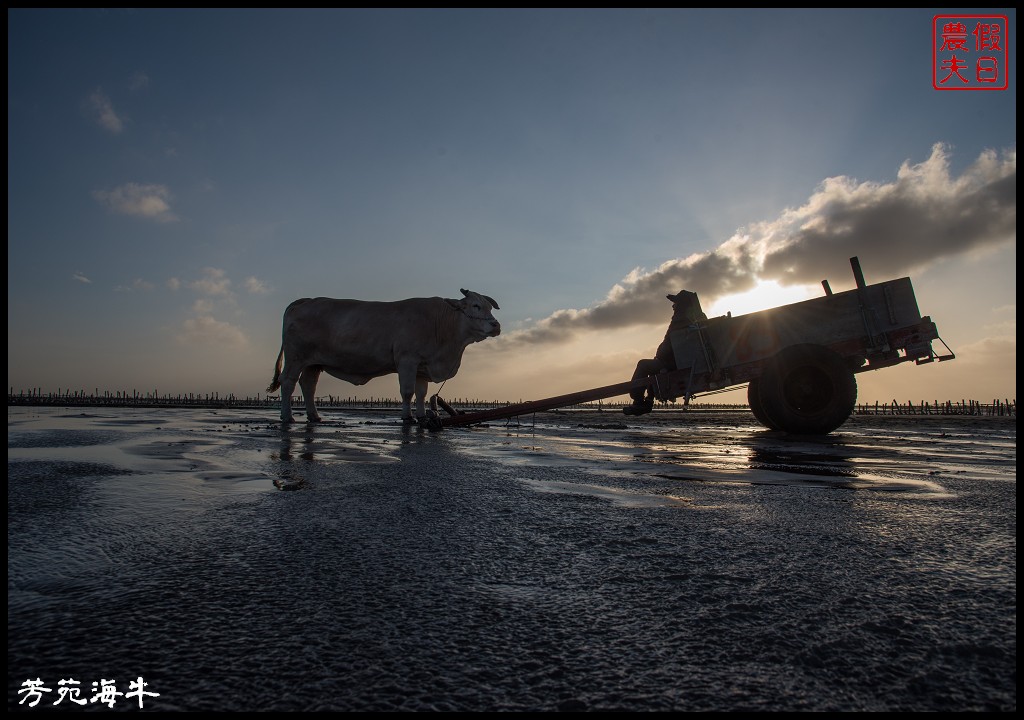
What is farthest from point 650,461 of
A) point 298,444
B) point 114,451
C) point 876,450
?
point 114,451

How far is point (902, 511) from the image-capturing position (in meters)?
2.59

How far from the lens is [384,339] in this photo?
40.7 feet

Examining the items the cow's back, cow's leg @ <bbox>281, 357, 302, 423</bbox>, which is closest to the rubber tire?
the cow's back

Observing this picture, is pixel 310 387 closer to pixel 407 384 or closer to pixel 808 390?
pixel 407 384

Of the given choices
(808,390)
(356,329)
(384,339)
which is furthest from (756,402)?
(356,329)

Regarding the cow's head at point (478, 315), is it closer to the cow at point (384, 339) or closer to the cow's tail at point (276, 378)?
the cow at point (384, 339)

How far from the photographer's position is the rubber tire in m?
8.29

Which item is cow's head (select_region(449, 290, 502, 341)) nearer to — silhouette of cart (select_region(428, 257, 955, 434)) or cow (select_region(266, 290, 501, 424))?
cow (select_region(266, 290, 501, 424))

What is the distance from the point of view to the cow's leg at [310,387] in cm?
1287

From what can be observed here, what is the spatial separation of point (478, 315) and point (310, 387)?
4496 millimetres

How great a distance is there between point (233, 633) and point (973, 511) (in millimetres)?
3057

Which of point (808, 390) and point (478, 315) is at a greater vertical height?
point (478, 315)

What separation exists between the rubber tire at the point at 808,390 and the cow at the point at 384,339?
18.4 feet

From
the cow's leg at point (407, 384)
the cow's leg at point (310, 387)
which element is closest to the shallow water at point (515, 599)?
the cow's leg at point (407, 384)
